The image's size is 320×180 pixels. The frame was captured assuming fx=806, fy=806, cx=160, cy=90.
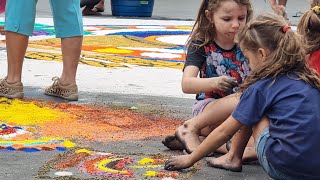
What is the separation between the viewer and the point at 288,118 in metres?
3.10

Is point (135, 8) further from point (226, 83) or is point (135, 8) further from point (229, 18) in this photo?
point (226, 83)

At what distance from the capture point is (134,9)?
1220 cm

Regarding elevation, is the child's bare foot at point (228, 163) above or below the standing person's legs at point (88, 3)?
above

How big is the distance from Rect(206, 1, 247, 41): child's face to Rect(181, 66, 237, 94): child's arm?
0.23 m

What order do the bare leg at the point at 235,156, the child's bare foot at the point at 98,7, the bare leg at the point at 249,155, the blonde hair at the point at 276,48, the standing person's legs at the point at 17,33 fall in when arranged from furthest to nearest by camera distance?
1. the child's bare foot at the point at 98,7
2. the standing person's legs at the point at 17,33
3. the bare leg at the point at 249,155
4. the bare leg at the point at 235,156
5. the blonde hair at the point at 276,48

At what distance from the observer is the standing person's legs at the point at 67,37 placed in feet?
16.8

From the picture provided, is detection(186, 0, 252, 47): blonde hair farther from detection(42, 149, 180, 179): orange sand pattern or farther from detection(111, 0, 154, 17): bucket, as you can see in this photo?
detection(111, 0, 154, 17): bucket

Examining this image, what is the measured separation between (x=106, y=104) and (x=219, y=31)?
4.10 feet

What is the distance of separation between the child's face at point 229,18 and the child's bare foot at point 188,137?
49 cm

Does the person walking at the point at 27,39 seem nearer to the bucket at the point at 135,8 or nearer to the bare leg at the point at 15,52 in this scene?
the bare leg at the point at 15,52

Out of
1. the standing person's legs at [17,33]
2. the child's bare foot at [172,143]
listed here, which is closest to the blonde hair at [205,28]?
the child's bare foot at [172,143]

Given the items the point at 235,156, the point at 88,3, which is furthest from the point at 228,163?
the point at 88,3

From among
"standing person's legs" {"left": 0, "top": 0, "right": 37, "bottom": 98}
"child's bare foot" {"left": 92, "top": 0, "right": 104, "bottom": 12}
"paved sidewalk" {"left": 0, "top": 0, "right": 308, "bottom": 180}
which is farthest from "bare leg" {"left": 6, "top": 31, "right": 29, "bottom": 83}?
"child's bare foot" {"left": 92, "top": 0, "right": 104, "bottom": 12}

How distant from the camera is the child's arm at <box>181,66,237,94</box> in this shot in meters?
3.54
